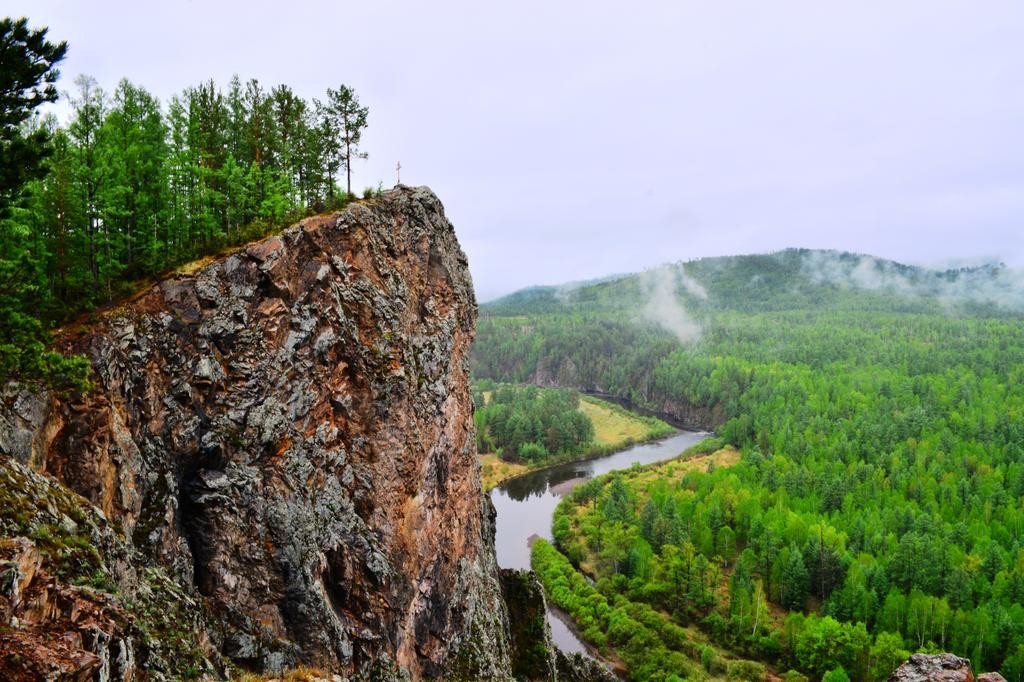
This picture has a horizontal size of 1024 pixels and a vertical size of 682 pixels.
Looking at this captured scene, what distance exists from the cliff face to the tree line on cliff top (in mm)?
2451


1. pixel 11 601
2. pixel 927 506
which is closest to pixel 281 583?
pixel 11 601

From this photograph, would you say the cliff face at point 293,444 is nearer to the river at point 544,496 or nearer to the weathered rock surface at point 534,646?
the weathered rock surface at point 534,646

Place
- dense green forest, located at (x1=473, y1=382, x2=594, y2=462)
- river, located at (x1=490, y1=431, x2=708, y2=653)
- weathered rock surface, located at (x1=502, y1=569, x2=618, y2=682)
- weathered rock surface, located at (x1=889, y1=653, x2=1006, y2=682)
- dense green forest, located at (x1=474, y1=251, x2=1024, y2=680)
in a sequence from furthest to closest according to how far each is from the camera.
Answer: dense green forest, located at (x1=473, y1=382, x2=594, y2=462)
river, located at (x1=490, y1=431, x2=708, y2=653)
dense green forest, located at (x1=474, y1=251, x2=1024, y2=680)
weathered rock surface, located at (x1=502, y1=569, x2=618, y2=682)
weathered rock surface, located at (x1=889, y1=653, x2=1006, y2=682)

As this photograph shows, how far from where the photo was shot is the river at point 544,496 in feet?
277

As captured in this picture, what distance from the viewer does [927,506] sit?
9469 centimetres

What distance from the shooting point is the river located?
277 feet

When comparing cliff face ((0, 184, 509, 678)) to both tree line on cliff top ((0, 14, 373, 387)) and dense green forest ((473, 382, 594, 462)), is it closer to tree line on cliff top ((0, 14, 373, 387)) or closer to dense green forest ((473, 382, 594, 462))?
tree line on cliff top ((0, 14, 373, 387))

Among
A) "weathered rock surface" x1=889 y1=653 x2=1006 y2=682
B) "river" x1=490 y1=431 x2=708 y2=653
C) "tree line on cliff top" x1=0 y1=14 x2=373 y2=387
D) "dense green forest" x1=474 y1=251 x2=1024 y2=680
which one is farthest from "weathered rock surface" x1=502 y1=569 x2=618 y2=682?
"tree line on cliff top" x1=0 y1=14 x2=373 y2=387

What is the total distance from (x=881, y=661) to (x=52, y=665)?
7148 cm

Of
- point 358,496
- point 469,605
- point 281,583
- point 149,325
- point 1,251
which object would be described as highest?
point 1,251

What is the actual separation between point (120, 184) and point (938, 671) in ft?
200

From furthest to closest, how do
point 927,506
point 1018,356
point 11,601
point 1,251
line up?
point 1018,356 → point 927,506 → point 1,251 → point 11,601

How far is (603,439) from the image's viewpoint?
162m

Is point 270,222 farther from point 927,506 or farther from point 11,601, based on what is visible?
point 927,506
